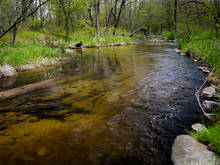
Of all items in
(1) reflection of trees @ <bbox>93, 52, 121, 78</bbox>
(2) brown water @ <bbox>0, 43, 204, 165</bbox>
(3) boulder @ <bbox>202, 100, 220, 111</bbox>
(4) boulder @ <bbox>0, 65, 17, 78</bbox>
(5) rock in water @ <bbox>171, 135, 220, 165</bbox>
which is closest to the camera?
(5) rock in water @ <bbox>171, 135, 220, 165</bbox>

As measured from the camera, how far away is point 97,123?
8.86 feet

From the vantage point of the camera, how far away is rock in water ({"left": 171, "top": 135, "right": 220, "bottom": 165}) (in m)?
1.67

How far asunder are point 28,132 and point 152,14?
194 feet

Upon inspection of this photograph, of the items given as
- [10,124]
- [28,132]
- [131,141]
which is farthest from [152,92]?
[10,124]

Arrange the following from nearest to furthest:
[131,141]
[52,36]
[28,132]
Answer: [131,141], [28,132], [52,36]

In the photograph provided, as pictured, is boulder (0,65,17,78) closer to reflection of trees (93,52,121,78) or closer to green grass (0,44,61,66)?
→ green grass (0,44,61,66)

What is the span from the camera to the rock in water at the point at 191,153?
A: 1.67 metres

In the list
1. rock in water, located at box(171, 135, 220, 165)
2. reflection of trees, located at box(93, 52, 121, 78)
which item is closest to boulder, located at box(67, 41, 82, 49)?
reflection of trees, located at box(93, 52, 121, 78)

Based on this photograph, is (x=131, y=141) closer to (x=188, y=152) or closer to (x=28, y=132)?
(x=188, y=152)

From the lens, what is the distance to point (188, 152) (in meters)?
1.81

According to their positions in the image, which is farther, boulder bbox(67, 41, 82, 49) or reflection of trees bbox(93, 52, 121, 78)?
boulder bbox(67, 41, 82, 49)

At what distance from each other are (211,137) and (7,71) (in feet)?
22.8

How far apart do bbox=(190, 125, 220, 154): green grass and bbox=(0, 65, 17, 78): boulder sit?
6.69m

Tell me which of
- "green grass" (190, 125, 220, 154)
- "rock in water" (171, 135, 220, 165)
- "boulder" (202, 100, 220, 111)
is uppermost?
"boulder" (202, 100, 220, 111)
